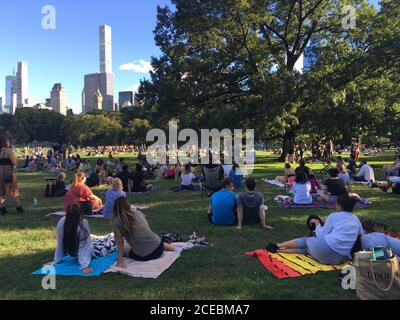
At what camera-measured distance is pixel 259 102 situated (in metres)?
26.5

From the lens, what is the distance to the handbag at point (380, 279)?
174 inches

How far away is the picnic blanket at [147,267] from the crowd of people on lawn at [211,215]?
0.10 metres

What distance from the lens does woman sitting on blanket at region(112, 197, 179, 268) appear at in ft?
19.1

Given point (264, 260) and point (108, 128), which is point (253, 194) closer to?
point (264, 260)

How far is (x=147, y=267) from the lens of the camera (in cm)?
585

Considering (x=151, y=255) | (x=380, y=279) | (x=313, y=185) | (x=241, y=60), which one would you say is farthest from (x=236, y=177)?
(x=241, y=60)

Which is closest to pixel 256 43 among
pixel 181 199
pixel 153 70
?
pixel 153 70

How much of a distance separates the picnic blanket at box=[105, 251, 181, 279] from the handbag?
269cm

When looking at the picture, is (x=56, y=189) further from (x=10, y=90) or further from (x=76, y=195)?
(x=10, y=90)

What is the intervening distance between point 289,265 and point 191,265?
1459mm

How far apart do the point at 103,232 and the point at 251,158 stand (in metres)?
23.2

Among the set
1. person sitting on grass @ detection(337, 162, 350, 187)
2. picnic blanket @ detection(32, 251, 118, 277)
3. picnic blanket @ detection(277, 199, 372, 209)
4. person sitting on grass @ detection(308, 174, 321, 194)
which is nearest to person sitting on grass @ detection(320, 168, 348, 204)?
picnic blanket @ detection(277, 199, 372, 209)

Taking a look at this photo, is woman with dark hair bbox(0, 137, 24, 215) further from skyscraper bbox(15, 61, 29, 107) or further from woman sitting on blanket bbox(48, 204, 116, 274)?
skyscraper bbox(15, 61, 29, 107)

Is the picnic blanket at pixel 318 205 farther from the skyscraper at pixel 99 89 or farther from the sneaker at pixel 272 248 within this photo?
the skyscraper at pixel 99 89
